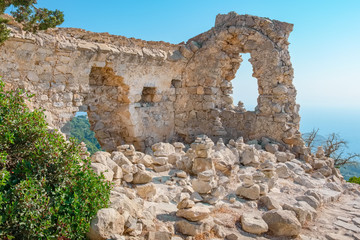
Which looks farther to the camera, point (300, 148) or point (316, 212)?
point (300, 148)

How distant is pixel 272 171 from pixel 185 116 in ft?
15.9

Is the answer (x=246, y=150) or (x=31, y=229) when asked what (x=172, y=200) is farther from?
(x=246, y=150)

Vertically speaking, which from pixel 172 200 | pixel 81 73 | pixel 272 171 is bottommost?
pixel 172 200

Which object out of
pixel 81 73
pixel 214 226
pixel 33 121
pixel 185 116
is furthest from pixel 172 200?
pixel 185 116

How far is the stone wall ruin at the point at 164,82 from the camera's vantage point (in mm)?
7422

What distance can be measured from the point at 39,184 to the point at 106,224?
79cm

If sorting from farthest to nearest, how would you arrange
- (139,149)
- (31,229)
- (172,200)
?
(139,149) → (172,200) → (31,229)

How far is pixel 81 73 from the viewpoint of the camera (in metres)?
7.88

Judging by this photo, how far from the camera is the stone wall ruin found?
24.3 feet

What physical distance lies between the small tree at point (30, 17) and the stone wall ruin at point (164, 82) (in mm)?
722

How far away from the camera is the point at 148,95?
32.8 ft

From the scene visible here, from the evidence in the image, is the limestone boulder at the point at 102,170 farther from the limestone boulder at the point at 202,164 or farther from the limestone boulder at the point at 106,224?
the limestone boulder at the point at 202,164

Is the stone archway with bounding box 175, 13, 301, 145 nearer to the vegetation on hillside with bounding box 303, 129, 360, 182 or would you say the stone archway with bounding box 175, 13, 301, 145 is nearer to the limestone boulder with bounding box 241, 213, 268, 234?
the vegetation on hillside with bounding box 303, 129, 360, 182

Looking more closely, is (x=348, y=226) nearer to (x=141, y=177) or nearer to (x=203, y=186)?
(x=203, y=186)
